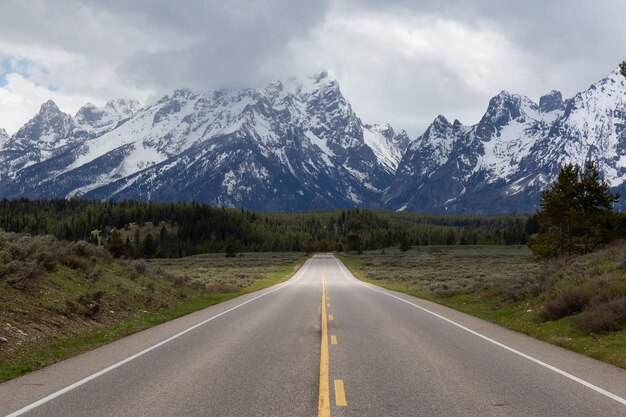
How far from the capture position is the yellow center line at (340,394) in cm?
845

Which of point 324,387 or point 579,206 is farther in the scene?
point 579,206

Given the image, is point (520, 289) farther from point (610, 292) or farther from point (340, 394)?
point (340, 394)

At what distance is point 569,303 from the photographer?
60.2 ft

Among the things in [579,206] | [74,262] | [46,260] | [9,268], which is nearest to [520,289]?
[74,262]

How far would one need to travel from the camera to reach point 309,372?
10.8 metres

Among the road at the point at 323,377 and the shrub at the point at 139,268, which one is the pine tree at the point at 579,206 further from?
the shrub at the point at 139,268

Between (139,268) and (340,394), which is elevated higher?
(139,268)

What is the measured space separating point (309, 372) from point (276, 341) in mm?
4336

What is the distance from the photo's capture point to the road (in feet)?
27.2

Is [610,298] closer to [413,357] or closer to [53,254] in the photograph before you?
[413,357]

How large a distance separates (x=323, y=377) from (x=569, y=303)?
11.7 metres

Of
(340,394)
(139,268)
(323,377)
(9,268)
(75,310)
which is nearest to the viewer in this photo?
(340,394)

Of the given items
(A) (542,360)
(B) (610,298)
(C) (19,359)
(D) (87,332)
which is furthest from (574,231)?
(C) (19,359)

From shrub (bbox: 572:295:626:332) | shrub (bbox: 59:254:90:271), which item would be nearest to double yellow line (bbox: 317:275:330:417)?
shrub (bbox: 572:295:626:332)
